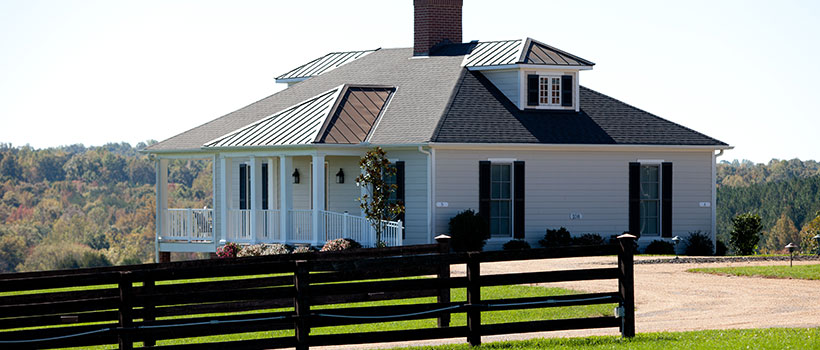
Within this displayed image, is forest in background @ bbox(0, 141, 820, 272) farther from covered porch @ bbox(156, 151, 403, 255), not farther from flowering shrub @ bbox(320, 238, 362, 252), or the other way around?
flowering shrub @ bbox(320, 238, 362, 252)

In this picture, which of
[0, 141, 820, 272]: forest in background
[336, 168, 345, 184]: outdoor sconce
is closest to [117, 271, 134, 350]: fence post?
[336, 168, 345, 184]: outdoor sconce

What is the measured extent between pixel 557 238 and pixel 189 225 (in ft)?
35.7

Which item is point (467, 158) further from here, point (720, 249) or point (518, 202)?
point (720, 249)

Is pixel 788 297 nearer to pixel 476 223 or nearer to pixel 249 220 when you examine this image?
pixel 476 223

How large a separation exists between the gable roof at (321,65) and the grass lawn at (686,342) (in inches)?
1085

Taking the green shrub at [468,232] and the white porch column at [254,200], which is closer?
the green shrub at [468,232]

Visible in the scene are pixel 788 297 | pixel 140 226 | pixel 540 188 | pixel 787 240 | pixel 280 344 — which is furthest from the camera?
pixel 140 226

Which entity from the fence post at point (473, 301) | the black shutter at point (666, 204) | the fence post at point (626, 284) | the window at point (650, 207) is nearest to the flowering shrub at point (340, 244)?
the window at point (650, 207)

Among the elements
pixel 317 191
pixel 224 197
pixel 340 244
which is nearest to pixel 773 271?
pixel 340 244

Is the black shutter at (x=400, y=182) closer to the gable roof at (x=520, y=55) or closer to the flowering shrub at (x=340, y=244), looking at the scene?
the flowering shrub at (x=340, y=244)

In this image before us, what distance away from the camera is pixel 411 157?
31.8 metres

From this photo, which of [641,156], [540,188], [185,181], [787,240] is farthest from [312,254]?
[185,181]

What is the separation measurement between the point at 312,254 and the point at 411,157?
558 inches

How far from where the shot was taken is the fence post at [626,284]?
580 inches
